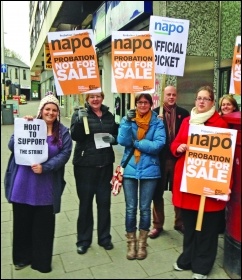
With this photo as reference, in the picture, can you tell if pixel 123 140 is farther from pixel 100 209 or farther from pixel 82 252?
pixel 82 252

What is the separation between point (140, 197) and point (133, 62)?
1.32 meters

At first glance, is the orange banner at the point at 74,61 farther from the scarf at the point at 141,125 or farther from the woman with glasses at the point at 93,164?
the scarf at the point at 141,125

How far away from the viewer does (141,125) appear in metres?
3.25

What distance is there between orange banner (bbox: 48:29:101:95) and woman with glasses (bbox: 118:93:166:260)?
0.46 metres

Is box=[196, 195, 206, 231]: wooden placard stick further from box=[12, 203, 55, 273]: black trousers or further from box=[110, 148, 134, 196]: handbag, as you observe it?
box=[12, 203, 55, 273]: black trousers

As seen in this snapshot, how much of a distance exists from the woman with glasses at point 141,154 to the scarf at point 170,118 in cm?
37

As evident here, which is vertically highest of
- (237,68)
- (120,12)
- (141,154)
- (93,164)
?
(120,12)

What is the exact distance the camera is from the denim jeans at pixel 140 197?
10.8ft

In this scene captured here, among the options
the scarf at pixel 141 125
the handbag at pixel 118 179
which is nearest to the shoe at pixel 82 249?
the handbag at pixel 118 179

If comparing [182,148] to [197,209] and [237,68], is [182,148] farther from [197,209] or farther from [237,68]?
[237,68]

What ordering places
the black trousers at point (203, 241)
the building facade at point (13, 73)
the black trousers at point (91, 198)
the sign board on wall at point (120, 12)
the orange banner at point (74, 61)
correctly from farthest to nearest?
the sign board on wall at point (120, 12) < the building facade at point (13, 73) < the black trousers at point (91, 198) < the orange banner at point (74, 61) < the black trousers at point (203, 241)

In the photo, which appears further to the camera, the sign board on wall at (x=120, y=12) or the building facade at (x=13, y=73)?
the sign board on wall at (x=120, y=12)

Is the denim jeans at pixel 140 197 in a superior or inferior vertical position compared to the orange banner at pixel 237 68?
inferior

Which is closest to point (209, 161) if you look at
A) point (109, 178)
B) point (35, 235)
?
point (109, 178)
